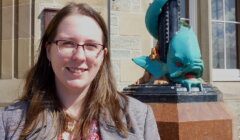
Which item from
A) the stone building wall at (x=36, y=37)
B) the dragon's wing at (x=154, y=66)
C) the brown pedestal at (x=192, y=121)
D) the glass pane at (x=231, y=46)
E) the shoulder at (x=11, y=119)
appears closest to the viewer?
the shoulder at (x=11, y=119)

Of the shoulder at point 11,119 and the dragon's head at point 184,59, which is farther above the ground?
the dragon's head at point 184,59

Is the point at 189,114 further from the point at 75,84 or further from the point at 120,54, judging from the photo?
the point at 120,54

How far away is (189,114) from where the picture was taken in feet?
8.52

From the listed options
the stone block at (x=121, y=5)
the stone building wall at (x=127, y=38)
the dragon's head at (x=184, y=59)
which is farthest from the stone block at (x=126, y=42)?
the dragon's head at (x=184, y=59)

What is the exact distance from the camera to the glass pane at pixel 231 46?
304 inches

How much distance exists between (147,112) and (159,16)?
5.59 feet

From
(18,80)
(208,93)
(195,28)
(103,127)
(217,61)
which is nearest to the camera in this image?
(103,127)

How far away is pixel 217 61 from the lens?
7.60 meters

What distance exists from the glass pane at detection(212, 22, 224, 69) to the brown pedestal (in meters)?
4.88

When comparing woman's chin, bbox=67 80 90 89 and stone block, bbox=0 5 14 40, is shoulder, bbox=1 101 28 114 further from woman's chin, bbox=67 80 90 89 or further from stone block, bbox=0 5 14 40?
stone block, bbox=0 5 14 40

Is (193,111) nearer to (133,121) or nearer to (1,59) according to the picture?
(133,121)

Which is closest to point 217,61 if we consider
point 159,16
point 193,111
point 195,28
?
point 195,28

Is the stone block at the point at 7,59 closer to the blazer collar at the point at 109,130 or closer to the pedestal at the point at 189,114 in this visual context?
the pedestal at the point at 189,114

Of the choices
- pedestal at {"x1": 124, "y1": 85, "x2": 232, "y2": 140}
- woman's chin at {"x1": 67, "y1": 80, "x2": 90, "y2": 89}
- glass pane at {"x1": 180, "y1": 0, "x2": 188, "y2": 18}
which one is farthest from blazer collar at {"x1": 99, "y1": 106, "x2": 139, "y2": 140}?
glass pane at {"x1": 180, "y1": 0, "x2": 188, "y2": 18}
